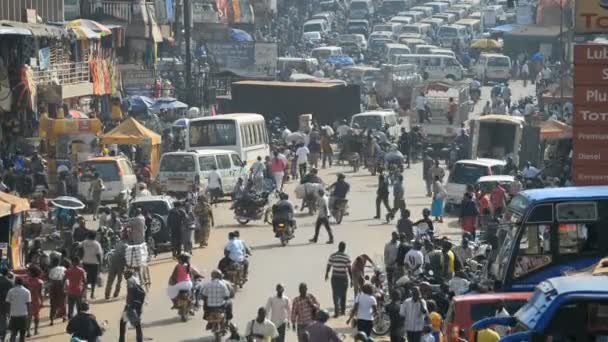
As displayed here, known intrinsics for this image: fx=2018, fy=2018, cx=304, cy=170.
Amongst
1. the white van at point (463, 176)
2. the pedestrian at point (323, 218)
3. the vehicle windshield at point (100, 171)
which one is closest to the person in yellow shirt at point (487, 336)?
the pedestrian at point (323, 218)

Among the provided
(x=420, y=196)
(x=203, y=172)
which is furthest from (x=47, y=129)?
(x=420, y=196)

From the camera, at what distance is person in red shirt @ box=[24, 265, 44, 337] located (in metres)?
28.3

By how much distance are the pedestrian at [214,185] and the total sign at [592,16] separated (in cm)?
1304

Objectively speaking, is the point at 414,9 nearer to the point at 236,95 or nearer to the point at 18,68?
the point at 236,95

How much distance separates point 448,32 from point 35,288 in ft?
217

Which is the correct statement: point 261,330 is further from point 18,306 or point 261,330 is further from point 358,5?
point 358,5

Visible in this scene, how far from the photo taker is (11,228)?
32.0 meters

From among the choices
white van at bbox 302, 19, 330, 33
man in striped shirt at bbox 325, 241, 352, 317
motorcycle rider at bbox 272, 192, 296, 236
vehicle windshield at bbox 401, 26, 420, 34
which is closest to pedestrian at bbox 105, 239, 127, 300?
Answer: man in striped shirt at bbox 325, 241, 352, 317

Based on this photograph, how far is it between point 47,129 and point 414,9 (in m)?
58.9

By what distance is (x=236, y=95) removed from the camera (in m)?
60.4

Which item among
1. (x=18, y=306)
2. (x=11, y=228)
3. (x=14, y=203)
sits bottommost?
(x=18, y=306)

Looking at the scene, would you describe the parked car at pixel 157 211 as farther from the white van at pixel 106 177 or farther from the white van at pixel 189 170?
the white van at pixel 189 170

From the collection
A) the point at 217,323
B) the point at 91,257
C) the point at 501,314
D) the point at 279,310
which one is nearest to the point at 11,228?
the point at 91,257

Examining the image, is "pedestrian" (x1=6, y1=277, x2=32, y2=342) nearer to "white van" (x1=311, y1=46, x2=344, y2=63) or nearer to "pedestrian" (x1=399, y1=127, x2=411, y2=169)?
"pedestrian" (x1=399, y1=127, x2=411, y2=169)
